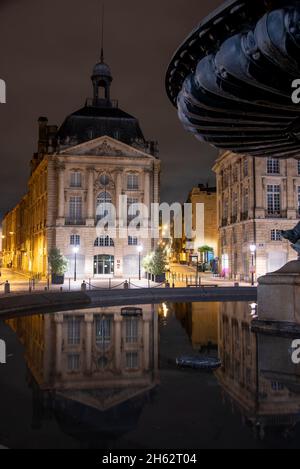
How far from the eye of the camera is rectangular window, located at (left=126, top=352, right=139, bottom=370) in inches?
362

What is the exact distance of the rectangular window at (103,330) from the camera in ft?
39.3

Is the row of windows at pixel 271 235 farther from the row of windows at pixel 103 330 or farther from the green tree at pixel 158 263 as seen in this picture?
the row of windows at pixel 103 330

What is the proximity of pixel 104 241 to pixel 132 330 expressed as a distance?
132 ft

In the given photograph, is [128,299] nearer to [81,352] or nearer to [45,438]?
[81,352]

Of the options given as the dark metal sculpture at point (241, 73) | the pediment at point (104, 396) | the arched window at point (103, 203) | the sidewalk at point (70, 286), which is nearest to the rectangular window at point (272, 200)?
the sidewalk at point (70, 286)

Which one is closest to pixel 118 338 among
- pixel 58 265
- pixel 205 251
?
pixel 58 265

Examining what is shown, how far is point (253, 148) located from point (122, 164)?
41178mm

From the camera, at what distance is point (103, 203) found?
53969 mm

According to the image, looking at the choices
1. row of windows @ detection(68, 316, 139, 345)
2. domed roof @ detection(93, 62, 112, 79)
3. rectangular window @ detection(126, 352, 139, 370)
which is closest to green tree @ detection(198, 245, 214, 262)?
domed roof @ detection(93, 62, 112, 79)

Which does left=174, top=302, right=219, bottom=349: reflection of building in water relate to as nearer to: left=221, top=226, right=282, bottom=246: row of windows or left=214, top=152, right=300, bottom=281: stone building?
left=214, top=152, right=300, bottom=281: stone building
